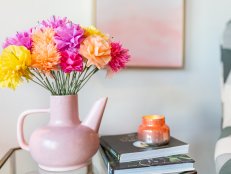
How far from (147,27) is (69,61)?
49cm

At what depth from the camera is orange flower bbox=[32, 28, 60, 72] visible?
0.64 meters

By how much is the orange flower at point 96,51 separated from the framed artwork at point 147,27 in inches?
13.3

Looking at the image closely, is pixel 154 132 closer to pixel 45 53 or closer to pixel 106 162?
pixel 106 162

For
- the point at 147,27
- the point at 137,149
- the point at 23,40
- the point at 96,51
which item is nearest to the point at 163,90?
the point at 147,27

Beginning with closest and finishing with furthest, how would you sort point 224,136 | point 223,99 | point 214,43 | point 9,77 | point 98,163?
point 9,77
point 98,163
point 224,136
point 223,99
point 214,43

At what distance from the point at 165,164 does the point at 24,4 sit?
73cm

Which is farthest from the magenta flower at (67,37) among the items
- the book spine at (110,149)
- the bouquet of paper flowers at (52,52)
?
the book spine at (110,149)

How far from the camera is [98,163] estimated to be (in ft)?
2.59

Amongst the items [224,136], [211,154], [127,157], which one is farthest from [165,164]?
[211,154]

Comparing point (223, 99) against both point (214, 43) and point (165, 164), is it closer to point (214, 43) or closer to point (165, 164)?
point (214, 43)

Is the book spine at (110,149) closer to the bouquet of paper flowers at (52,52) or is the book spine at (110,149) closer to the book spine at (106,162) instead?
the book spine at (106,162)

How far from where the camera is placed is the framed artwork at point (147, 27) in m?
1.00

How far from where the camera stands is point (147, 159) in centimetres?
74

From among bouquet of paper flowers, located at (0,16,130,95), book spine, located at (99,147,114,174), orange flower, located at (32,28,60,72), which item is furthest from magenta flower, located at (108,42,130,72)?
book spine, located at (99,147,114,174)
